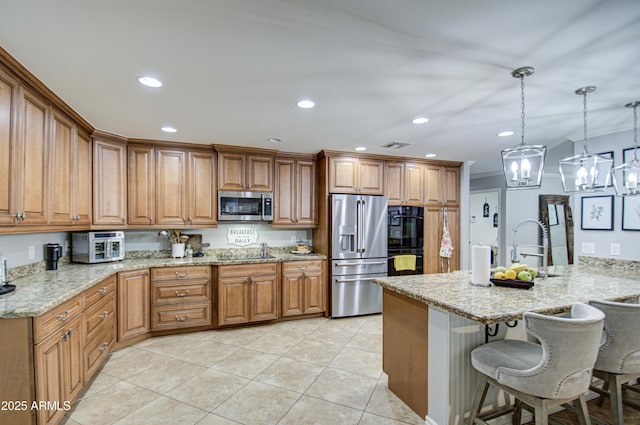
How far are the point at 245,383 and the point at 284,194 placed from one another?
2.46m

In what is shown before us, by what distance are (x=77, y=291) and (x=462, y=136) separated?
389 centimetres

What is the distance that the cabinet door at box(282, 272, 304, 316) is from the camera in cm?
412

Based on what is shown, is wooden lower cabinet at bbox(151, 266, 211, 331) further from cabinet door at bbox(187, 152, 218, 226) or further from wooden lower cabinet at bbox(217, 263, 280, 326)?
cabinet door at bbox(187, 152, 218, 226)

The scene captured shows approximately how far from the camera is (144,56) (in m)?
1.81

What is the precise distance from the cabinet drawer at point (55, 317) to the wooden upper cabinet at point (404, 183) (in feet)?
12.3

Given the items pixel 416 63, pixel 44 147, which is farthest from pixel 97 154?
pixel 416 63

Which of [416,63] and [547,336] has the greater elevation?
[416,63]

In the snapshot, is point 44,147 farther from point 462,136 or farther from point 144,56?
point 462,136

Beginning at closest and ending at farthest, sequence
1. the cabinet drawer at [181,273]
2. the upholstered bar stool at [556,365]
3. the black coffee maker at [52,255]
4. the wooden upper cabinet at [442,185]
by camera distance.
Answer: the upholstered bar stool at [556,365] < the black coffee maker at [52,255] < the cabinet drawer at [181,273] < the wooden upper cabinet at [442,185]

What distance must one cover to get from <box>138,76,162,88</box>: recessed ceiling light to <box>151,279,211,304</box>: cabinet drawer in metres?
2.29

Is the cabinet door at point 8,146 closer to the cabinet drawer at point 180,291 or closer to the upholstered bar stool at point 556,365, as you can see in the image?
the cabinet drawer at point 180,291

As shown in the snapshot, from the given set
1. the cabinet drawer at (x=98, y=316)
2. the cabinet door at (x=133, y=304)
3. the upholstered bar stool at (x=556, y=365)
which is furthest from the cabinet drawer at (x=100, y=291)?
the upholstered bar stool at (x=556, y=365)

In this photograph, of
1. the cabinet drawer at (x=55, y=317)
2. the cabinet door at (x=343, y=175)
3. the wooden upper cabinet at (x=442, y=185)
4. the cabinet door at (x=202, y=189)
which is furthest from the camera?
the wooden upper cabinet at (x=442, y=185)

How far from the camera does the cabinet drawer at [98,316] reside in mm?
2486
